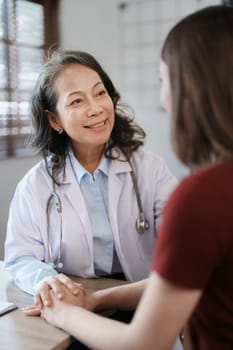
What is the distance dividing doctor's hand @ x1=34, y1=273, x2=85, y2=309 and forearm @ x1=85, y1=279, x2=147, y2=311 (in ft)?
0.14

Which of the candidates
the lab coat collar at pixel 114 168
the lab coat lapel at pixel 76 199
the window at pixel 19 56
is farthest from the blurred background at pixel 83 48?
the lab coat lapel at pixel 76 199

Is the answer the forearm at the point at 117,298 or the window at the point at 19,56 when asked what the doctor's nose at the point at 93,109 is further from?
the window at the point at 19,56

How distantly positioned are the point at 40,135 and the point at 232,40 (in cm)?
105

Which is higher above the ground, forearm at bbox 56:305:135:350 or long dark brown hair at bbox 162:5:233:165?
long dark brown hair at bbox 162:5:233:165

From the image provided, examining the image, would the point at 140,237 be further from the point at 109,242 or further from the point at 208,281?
the point at 208,281

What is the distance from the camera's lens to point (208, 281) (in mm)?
725

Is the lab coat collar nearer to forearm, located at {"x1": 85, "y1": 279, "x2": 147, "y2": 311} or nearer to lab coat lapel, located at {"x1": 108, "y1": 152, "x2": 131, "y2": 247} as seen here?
lab coat lapel, located at {"x1": 108, "y1": 152, "x2": 131, "y2": 247}

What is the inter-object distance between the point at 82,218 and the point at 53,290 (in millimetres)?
364

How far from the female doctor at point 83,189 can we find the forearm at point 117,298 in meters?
0.28

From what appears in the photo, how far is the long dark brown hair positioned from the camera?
712 millimetres

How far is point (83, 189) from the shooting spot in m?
1.55

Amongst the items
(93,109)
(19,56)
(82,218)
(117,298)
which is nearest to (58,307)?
(117,298)

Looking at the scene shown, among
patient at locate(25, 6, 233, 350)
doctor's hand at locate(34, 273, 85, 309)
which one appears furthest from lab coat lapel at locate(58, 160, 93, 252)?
patient at locate(25, 6, 233, 350)

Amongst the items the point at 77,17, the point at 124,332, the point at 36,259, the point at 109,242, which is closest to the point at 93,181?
the point at 109,242
